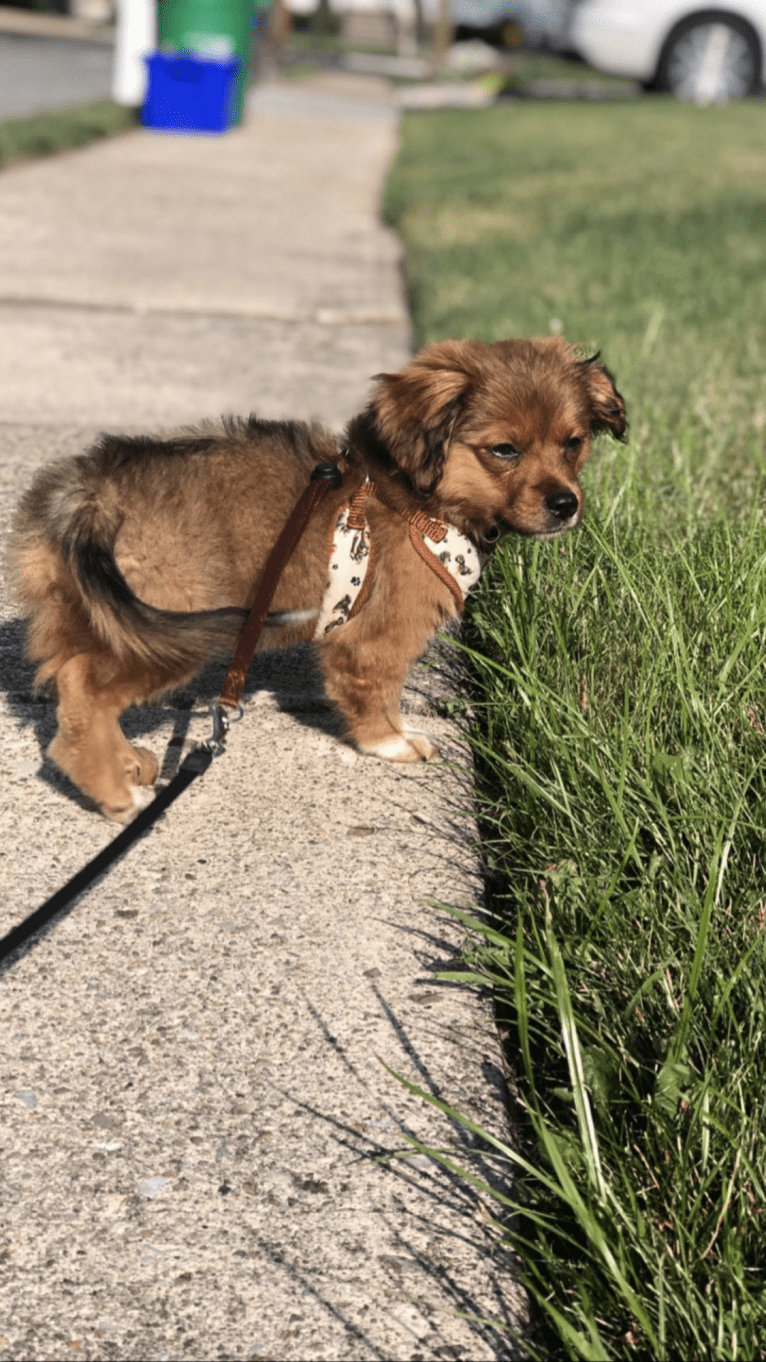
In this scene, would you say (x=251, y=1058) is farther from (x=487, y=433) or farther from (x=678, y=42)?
(x=678, y=42)

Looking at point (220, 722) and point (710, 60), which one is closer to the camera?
point (220, 722)

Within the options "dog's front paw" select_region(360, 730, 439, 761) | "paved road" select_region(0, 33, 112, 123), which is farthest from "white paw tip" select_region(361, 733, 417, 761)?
"paved road" select_region(0, 33, 112, 123)

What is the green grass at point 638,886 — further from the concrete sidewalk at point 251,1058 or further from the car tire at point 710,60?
the car tire at point 710,60

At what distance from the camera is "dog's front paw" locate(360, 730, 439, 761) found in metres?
3.51

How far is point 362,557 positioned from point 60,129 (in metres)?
11.2

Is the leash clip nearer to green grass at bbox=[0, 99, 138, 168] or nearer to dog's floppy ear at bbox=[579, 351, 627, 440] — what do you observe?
dog's floppy ear at bbox=[579, 351, 627, 440]

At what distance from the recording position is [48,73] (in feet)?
69.8

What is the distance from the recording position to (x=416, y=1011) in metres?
2.60

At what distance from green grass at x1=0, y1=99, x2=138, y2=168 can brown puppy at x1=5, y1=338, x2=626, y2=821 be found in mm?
9461

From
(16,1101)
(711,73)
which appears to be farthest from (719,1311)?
(711,73)

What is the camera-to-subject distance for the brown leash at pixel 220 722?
2.49 m

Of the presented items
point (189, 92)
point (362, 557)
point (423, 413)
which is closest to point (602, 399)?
point (423, 413)

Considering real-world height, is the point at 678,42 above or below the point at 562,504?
below

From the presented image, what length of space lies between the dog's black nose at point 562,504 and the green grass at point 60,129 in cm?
973
